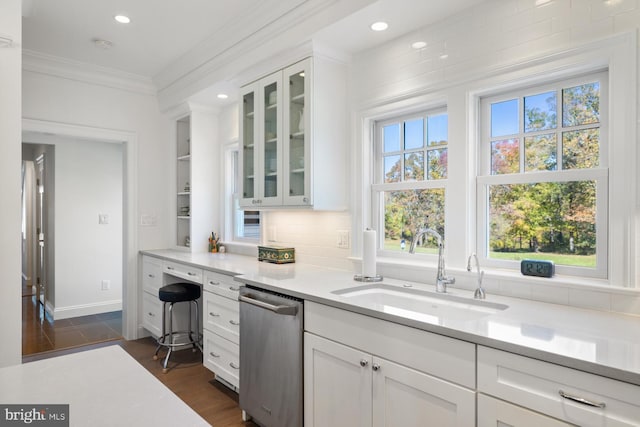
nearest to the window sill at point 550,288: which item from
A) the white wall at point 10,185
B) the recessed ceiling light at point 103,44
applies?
the white wall at point 10,185

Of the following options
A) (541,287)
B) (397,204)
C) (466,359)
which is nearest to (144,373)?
(466,359)

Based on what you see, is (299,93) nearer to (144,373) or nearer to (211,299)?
(211,299)

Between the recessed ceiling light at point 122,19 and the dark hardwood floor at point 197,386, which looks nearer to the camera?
the dark hardwood floor at point 197,386

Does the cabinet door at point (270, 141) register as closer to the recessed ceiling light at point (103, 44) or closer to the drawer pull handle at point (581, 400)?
the recessed ceiling light at point (103, 44)

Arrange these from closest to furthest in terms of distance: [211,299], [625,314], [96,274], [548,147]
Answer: [625,314] < [548,147] < [211,299] < [96,274]

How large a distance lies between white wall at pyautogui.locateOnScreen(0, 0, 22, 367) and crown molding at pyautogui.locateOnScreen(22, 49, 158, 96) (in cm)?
175

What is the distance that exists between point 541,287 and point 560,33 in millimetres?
1198

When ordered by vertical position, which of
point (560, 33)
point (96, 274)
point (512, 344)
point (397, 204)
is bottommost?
point (96, 274)

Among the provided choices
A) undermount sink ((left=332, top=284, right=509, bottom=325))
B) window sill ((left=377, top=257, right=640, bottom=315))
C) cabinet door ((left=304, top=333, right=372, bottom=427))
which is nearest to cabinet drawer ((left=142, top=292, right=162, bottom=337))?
cabinet door ((left=304, top=333, right=372, bottom=427))

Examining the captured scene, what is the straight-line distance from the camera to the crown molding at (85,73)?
3.67 meters

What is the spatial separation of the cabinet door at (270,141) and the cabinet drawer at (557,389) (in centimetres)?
192

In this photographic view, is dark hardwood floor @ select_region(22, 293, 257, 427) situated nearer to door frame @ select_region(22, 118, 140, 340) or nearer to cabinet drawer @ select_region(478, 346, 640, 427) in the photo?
door frame @ select_region(22, 118, 140, 340)

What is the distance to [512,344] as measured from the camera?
1.26 metres

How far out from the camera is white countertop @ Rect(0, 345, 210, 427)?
31.7 inches
